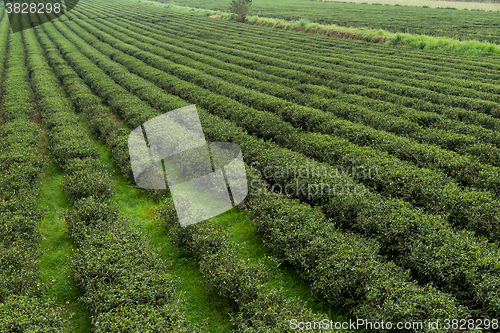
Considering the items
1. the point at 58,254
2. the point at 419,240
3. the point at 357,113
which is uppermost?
the point at 357,113

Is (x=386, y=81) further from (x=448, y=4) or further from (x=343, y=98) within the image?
(x=448, y=4)

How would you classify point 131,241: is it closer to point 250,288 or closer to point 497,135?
point 250,288

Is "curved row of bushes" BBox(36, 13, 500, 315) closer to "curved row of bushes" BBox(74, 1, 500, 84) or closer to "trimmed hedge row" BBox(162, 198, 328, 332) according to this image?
"trimmed hedge row" BBox(162, 198, 328, 332)

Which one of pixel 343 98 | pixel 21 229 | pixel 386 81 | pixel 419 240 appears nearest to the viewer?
pixel 419 240

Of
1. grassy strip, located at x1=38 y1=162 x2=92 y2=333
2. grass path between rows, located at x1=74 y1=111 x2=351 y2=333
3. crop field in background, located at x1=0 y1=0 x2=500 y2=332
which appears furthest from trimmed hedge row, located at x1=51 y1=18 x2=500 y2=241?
grassy strip, located at x1=38 y1=162 x2=92 y2=333

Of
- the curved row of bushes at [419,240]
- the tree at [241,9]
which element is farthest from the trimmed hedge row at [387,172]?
the tree at [241,9]

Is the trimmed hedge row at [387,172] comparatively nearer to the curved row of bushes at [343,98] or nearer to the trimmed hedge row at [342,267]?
the trimmed hedge row at [342,267]

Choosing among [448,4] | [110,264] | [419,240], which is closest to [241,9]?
[448,4]

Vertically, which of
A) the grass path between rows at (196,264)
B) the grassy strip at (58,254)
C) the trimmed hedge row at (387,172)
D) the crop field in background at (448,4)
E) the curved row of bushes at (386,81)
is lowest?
the grassy strip at (58,254)
